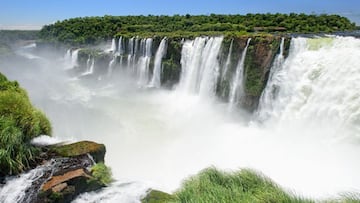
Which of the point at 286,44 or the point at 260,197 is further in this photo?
the point at 286,44

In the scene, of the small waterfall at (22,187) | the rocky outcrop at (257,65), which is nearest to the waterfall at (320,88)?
the rocky outcrop at (257,65)

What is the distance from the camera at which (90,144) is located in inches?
348

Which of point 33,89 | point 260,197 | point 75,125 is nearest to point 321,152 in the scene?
point 260,197

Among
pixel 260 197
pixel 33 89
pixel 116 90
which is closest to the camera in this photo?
pixel 260 197

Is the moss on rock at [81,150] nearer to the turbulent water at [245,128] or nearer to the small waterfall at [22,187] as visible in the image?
the small waterfall at [22,187]

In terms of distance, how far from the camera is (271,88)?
16062 mm

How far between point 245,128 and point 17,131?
1046 centimetres

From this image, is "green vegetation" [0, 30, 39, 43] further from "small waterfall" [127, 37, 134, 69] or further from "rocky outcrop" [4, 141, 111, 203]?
"rocky outcrop" [4, 141, 111, 203]

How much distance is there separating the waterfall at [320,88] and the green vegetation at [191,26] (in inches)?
282

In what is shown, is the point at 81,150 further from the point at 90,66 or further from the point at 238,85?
the point at 90,66

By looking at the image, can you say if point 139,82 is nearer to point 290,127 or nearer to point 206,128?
point 206,128

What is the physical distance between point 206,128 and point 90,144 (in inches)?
326

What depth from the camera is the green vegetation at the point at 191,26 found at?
28.7 m

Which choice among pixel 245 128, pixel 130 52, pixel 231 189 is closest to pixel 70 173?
pixel 231 189
